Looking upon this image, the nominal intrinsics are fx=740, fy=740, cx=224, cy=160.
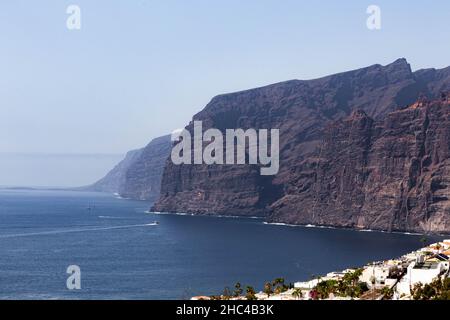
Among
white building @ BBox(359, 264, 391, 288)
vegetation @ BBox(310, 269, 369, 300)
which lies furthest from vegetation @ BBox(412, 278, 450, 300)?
white building @ BBox(359, 264, 391, 288)

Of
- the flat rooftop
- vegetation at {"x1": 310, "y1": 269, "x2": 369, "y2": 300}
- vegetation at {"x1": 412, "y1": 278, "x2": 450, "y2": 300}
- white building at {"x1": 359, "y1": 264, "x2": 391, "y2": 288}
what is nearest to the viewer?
vegetation at {"x1": 412, "y1": 278, "x2": 450, "y2": 300}

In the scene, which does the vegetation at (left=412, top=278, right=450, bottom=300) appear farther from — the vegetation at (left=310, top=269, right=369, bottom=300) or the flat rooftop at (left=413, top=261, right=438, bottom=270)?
the flat rooftop at (left=413, top=261, right=438, bottom=270)

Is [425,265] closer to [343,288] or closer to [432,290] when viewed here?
[343,288]
